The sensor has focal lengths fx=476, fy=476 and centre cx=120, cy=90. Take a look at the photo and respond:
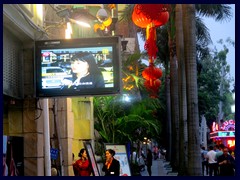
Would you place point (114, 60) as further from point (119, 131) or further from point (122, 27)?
point (122, 27)

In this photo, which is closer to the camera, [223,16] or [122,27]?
[223,16]

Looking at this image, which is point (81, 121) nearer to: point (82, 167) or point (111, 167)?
point (82, 167)

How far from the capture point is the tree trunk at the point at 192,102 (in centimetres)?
1616

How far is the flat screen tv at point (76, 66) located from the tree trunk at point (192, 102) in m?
7.42

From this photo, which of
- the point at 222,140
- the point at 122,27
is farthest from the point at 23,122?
the point at 222,140

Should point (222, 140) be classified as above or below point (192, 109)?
below

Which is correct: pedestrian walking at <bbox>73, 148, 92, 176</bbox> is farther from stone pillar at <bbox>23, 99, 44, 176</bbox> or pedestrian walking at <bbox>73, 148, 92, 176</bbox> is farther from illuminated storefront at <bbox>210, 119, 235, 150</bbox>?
illuminated storefront at <bbox>210, 119, 235, 150</bbox>

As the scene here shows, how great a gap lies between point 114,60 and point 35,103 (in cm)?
194

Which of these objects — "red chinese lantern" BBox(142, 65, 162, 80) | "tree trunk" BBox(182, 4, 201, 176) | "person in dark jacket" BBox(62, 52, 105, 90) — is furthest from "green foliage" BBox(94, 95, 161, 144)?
"person in dark jacket" BBox(62, 52, 105, 90)

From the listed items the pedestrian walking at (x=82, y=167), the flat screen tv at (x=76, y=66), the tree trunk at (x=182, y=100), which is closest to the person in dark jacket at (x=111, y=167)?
the pedestrian walking at (x=82, y=167)

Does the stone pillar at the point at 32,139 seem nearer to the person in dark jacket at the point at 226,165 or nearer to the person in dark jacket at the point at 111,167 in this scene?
the person in dark jacket at the point at 111,167

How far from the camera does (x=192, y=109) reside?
1647 cm

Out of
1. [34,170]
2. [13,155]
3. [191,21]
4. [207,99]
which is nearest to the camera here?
[13,155]

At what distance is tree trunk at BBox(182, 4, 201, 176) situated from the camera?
636 inches
